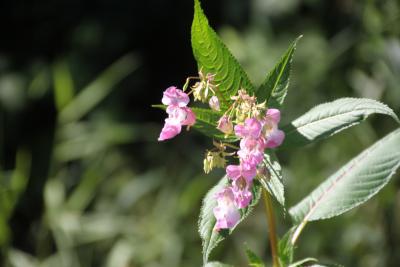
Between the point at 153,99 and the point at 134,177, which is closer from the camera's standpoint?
the point at 134,177

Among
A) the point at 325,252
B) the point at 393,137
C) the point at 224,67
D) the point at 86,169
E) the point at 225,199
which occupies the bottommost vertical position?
Result: the point at 325,252

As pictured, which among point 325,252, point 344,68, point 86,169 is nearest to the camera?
point 325,252

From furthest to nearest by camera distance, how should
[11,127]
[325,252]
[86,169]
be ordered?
[11,127], [86,169], [325,252]

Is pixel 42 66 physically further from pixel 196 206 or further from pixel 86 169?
pixel 196 206

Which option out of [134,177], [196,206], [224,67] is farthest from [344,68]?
[224,67]

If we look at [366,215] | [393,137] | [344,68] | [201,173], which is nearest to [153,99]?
[201,173]

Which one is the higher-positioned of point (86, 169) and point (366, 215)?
point (86, 169)
